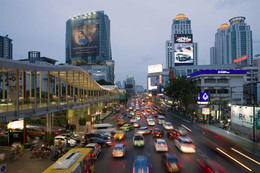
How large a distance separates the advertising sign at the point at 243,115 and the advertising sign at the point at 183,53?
370 ft

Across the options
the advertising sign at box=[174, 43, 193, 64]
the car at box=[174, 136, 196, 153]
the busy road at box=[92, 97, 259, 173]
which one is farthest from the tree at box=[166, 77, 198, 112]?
the advertising sign at box=[174, 43, 193, 64]

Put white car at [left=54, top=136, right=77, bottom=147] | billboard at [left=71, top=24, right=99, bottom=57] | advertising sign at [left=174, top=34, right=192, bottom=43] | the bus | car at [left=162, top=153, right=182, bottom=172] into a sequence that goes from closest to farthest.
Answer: the bus, car at [left=162, top=153, right=182, bottom=172], white car at [left=54, top=136, right=77, bottom=147], advertising sign at [left=174, top=34, right=192, bottom=43], billboard at [left=71, top=24, right=99, bottom=57]

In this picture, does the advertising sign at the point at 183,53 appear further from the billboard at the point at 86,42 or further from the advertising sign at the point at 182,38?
the billboard at the point at 86,42

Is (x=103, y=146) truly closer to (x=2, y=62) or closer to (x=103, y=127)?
(x=103, y=127)

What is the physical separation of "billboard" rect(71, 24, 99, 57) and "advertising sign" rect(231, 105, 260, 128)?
142621 millimetres

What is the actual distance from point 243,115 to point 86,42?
493ft

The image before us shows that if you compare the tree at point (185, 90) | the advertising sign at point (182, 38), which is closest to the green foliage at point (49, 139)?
the tree at point (185, 90)

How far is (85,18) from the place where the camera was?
169 meters

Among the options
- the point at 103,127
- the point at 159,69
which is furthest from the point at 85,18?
the point at 103,127

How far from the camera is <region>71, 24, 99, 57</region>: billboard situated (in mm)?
160250

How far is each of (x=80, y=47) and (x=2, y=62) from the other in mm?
154140

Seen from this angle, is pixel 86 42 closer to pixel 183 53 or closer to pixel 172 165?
pixel 183 53

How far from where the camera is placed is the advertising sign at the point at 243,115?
96.2ft

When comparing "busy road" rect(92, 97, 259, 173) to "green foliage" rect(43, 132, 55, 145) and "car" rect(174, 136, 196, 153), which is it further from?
"green foliage" rect(43, 132, 55, 145)
